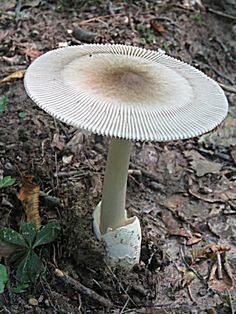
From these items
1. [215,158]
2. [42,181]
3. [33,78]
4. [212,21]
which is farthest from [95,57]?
[212,21]

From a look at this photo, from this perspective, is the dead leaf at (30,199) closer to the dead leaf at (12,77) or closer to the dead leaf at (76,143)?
the dead leaf at (76,143)

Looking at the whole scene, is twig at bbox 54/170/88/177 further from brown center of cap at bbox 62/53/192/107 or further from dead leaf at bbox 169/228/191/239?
brown center of cap at bbox 62/53/192/107

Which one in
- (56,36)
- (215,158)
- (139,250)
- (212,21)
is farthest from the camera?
(212,21)

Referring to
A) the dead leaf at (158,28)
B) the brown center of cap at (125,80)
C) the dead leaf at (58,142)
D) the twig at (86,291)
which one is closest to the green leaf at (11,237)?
the twig at (86,291)

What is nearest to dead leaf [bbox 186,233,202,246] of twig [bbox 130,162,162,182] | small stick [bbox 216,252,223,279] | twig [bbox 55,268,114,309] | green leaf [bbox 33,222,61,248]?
small stick [bbox 216,252,223,279]

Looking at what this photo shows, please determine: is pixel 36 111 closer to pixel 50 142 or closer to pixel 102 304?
pixel 50 142

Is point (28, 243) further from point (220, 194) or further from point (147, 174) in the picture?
point (220, 194)

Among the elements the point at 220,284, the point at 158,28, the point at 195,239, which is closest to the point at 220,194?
the point at 195,239
